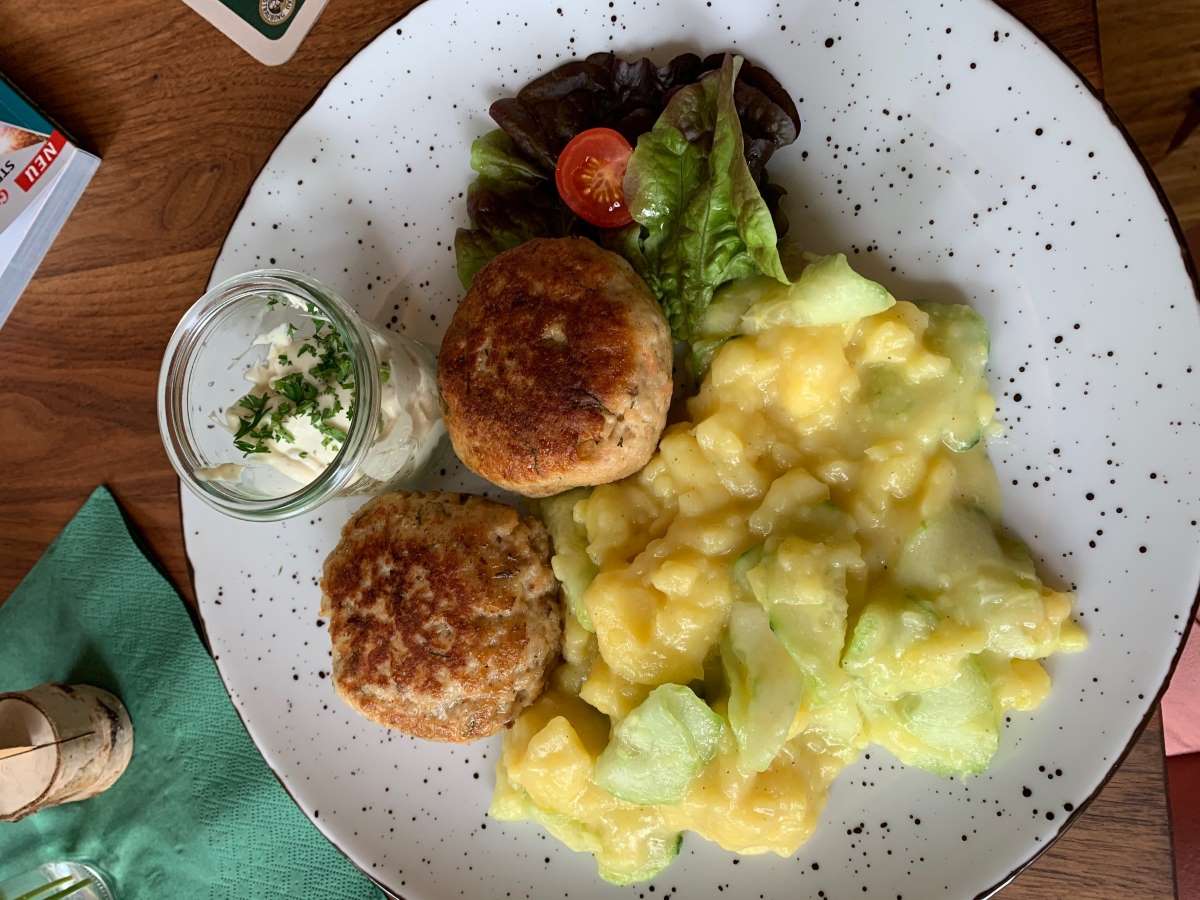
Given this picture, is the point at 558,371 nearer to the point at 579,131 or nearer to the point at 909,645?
the point at 579,131

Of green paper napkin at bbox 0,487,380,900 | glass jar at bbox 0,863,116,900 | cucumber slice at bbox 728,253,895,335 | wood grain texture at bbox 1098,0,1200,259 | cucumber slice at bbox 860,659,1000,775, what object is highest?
wood grain texture at bbox 1098,0,1200,259

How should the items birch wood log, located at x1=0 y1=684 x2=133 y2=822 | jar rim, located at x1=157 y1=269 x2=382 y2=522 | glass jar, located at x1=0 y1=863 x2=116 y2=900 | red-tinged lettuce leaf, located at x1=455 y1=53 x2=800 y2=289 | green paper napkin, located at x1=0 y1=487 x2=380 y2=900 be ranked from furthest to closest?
glass jar, located at x1=0 y1=863 x2=116 y2=900, green paper napkin, located at x1=0 y1=487 x2=380 y2=900, birch wood log, located at x1=0 y1=684 x2=133 y2=822, red-tinged lettuce leaf, located at x1=455 y1=53 x2=800 y2=289, jar rim, located at x1=157 y1=269 x2=382 y2=522

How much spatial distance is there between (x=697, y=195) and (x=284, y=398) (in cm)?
101

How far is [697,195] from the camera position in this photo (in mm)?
1979

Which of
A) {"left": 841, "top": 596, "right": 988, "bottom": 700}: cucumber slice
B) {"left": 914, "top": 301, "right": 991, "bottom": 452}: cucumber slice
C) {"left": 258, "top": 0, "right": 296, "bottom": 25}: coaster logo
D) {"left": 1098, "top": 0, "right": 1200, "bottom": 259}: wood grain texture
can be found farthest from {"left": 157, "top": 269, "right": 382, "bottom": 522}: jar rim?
{"left": 1098, "top": 0, "right": 1200, "bottom": 259}: wood grain texture

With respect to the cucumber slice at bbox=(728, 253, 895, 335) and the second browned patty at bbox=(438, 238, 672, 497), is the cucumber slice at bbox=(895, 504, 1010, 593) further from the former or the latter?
the second browned patty at bbox=(438, 238, 672, 497)

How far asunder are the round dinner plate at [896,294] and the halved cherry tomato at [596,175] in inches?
9.8

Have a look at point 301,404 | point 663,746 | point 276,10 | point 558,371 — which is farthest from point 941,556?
point 276,10

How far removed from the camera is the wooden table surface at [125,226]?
8.15 feet

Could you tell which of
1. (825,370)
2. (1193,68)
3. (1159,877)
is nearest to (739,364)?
(825,370)

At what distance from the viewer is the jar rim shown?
6.05ft

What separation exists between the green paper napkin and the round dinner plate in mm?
359

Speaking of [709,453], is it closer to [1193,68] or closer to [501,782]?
[501,782]

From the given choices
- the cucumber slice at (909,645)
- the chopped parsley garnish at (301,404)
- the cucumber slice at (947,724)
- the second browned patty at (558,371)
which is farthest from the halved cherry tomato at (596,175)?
the cucumber slice at (947,724)
